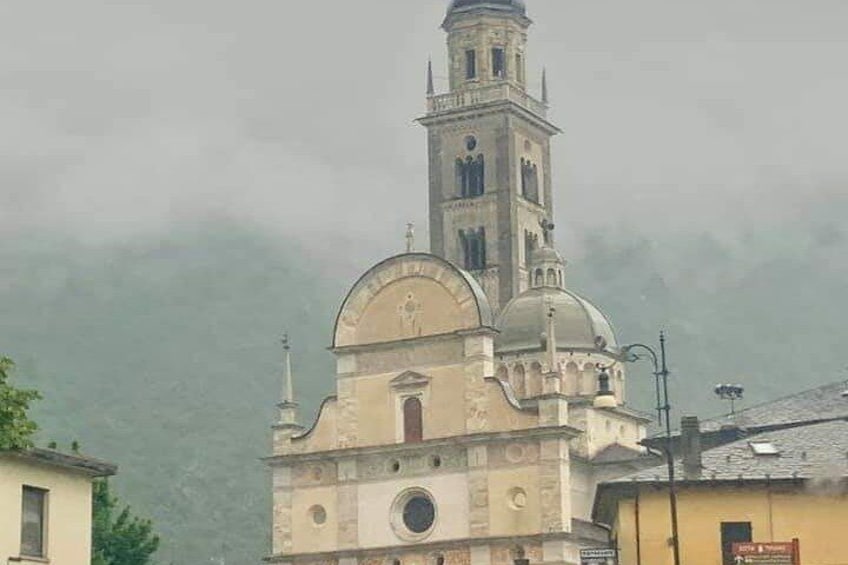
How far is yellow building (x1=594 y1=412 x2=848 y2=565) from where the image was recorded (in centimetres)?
5406

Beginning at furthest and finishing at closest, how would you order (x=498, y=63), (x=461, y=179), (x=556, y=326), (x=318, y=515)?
(x=498, y=63) → (x=461, y=179) → (x=556, y=326) → (x=318, y=515)

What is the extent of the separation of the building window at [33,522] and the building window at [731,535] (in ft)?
65.3

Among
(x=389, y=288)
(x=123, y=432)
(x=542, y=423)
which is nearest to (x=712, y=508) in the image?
(x=542, y=423)

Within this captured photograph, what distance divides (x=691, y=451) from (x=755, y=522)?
3496mm

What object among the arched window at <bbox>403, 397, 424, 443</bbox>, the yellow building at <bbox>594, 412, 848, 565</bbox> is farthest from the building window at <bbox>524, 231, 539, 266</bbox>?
the yellow building at <bbox>594, 412, 848, 565</bbox>

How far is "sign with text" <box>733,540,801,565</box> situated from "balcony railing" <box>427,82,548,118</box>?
3125 inches

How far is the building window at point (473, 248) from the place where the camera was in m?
126

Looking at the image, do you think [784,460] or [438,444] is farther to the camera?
[438,444]

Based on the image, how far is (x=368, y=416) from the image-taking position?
321 feet

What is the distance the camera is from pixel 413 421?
9681 cm

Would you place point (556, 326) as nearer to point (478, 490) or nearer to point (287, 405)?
point (287, 405)

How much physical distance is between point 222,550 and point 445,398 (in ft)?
219

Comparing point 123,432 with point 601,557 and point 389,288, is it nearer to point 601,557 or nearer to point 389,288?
point 389,288

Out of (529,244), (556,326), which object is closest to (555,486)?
(556,326)
